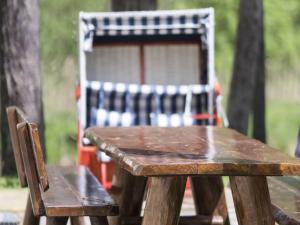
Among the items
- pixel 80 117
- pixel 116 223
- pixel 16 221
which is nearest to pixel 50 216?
pixel 116 223

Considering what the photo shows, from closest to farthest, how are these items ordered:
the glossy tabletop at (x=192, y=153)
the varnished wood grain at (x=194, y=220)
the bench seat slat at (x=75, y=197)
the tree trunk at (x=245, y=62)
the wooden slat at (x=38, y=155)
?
the glossy tabletop at (x=192, y=153)
the wooden slat at (x=38, y=155)
the bench seat slat at (x=75, y=197)
the varnished wood grain at (x=194, y=220)
the tree trunk at (x=245, y=62)

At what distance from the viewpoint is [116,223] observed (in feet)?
19.3

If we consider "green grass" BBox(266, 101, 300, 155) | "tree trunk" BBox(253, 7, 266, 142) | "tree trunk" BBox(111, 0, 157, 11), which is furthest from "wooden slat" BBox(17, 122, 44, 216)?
"green grass" BBox(266, 101, 300, 155)

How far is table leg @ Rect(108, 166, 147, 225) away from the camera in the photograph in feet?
19.7

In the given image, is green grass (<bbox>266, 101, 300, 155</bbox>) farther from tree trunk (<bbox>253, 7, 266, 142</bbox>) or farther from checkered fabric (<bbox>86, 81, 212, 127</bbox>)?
checkered fabric (<bbox>86, 81, 212, 127</bbox>)

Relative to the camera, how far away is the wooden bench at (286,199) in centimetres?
434

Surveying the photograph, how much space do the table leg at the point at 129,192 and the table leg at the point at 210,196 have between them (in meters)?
0.33

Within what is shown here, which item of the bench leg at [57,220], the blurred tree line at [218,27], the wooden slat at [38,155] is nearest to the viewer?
the wooden slat at [38,155]

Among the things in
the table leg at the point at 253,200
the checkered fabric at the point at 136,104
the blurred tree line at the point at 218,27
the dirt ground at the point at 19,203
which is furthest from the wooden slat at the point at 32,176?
the blurred tree line at the point at 218,27

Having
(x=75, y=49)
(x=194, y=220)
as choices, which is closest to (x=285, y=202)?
(x=194, y=220)

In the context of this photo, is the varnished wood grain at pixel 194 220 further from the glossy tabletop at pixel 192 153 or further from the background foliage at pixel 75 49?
the background foliage at pixel 75 49

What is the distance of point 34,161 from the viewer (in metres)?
4.64

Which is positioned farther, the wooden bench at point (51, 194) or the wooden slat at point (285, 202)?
the wooden bench at point (51, 194)

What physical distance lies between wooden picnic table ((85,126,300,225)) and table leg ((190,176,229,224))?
1.98 feet
